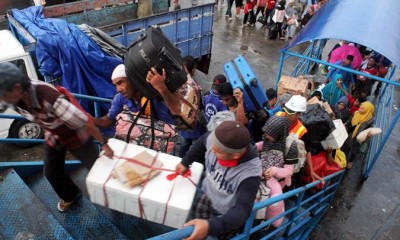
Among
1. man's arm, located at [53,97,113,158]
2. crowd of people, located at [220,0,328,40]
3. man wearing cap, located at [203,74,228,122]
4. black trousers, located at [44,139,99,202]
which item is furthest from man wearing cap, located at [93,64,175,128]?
crowd of people, located at [220,0,328,40]

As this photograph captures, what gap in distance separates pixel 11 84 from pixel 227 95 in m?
2.28

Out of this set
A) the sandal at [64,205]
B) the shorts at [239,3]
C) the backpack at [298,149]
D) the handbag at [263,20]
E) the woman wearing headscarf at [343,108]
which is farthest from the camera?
the shorts at [239,3]

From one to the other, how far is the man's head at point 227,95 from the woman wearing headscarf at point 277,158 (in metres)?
0.71

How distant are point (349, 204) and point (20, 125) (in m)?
6.32

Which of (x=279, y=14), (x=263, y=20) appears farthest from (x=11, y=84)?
(x=263, y=20)

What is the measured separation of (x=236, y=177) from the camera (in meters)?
2.05

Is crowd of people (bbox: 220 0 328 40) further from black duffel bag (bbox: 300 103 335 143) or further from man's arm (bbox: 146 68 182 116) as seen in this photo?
man's arm (bbox: 146 68 182 116)

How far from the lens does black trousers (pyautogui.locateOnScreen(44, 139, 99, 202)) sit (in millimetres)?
2592

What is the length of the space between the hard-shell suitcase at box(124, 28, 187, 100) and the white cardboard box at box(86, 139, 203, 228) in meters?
0.70

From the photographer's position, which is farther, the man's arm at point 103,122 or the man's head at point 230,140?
the man's arm at point 103,122

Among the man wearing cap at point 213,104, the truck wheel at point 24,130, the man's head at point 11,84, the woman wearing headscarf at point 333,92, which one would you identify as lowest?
the truck wheel at point 24,130

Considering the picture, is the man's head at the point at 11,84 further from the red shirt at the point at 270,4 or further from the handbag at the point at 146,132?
the red shirt at the point at 270,4

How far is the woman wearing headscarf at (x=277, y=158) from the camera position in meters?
2.99

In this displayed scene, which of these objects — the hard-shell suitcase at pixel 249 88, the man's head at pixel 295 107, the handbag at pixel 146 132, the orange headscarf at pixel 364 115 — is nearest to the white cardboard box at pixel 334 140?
the man's head at pixel 295 107
